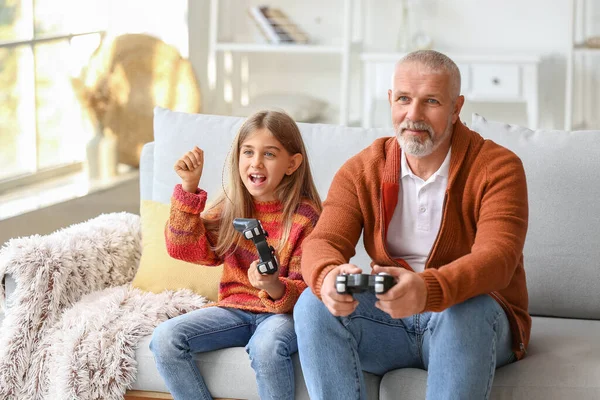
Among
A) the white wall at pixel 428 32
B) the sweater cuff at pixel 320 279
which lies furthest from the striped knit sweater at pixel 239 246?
the white wall at pixel 428 32

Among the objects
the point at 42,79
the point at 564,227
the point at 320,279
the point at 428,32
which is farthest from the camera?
the point at 428,32

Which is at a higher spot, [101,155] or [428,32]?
[428,32]

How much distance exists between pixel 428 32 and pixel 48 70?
2.03m

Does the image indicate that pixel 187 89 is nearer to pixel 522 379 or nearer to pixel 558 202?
pixel 558 202

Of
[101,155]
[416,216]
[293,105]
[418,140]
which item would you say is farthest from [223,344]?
[293,105]

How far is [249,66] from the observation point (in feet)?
16.8

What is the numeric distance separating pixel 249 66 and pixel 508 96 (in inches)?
61.5

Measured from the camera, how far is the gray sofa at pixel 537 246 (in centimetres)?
185

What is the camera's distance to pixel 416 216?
1.95 meters

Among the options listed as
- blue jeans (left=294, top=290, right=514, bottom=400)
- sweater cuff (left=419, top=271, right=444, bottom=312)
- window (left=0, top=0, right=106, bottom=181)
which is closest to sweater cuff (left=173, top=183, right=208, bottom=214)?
blue jeans (left=294, top=290, right=514, bottom=400)

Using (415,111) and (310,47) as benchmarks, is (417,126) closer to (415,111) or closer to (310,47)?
(415,111)

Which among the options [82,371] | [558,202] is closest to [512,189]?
[558,202]

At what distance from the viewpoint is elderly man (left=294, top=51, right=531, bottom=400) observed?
168 cm

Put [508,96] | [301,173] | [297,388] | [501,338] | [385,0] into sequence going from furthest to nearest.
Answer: [385,0] → [508,96] → [301,173] → [297,388] → [501,338]
